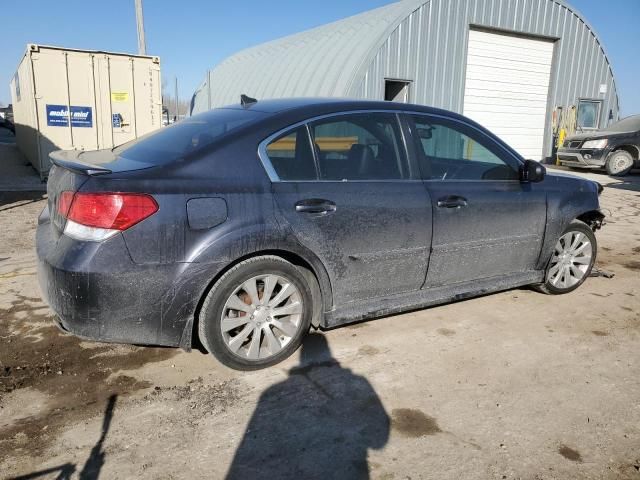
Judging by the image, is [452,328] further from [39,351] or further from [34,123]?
[34,123]

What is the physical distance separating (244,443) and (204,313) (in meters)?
0.78

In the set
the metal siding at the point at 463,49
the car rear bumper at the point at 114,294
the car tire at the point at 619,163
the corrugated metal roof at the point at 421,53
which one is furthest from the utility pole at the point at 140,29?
the car tire at the point at 619,163

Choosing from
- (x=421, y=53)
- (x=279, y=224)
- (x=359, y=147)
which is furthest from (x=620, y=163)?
(x=279, y=224)

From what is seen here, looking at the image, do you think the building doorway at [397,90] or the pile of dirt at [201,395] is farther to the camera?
the building doorway at [397,90]

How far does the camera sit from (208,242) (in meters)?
2.84

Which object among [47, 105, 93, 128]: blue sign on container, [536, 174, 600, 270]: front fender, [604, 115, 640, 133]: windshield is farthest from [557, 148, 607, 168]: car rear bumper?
[47, 105, 93, 128]: blue sign on container

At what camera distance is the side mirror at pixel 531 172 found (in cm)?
402

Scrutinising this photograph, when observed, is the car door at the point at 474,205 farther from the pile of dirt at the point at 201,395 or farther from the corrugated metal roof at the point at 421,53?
the corrugated metal roof at the point at 421,53

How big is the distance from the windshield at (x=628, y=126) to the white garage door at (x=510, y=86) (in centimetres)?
243

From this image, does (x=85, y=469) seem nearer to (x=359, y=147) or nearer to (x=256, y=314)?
(x=256, y=314)

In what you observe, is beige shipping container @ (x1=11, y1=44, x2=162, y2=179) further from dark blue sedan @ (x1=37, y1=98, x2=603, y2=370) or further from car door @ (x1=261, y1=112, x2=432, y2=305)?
car door @ (x1=261, y1=112, x2=432, y2=305)

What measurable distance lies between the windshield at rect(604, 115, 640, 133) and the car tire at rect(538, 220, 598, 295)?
13.6 meters

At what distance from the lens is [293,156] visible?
10.5 ft

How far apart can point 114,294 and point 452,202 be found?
2.31 meters
